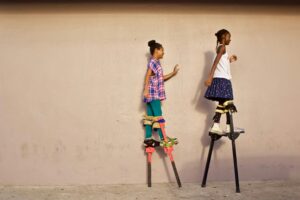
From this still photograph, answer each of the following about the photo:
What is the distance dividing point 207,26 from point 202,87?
757 millimetres

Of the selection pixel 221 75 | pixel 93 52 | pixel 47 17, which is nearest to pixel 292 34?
pixel 221 75

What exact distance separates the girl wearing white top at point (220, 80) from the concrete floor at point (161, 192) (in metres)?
0.72

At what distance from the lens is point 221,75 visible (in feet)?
17.6

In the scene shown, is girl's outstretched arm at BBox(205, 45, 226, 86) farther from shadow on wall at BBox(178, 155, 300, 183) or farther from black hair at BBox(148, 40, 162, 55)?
shadow on wall at BBox(178, 155, 300, 183)

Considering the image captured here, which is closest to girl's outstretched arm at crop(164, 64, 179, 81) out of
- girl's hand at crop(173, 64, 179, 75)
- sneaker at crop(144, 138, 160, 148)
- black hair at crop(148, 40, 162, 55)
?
girl's hand at crop(173, 64, 179, 75)

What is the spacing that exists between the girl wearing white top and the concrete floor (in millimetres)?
721

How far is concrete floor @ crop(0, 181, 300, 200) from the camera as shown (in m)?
5.19

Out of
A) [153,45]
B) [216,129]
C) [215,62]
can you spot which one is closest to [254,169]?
[216,129]

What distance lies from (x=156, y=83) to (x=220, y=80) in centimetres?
75

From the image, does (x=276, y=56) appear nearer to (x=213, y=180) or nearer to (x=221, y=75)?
(x=221, y=75)

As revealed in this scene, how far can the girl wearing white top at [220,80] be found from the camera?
530cm

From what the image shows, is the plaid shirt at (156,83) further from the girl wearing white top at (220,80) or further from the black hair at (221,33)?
the black hair at (221,33)

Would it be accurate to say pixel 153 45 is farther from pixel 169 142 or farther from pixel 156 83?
pixel 169 142

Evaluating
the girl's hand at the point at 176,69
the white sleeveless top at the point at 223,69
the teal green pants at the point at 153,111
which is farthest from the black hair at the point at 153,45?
the white sleeveless top at the point at 223,69
